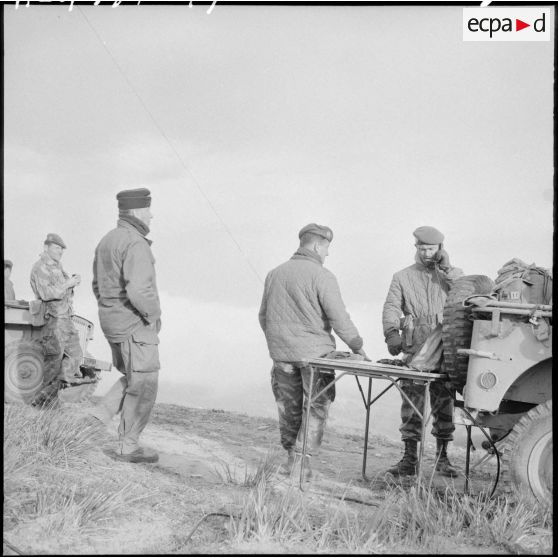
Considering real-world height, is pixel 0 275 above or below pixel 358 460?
above

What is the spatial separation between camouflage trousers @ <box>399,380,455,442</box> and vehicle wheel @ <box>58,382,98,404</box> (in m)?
5.11

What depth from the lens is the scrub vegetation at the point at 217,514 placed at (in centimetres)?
454

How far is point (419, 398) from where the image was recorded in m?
6.75

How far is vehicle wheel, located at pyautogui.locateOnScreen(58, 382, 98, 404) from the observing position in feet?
33.0

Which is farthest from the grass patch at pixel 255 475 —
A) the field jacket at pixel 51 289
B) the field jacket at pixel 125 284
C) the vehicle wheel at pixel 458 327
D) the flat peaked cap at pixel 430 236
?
the field jacket at pixel 51 289

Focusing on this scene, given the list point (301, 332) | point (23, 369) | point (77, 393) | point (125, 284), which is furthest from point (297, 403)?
point (77, 393)

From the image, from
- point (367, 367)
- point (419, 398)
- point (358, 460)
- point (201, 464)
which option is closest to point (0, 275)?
point (367, 367)

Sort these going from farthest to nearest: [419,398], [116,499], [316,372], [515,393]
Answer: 1. [419,398]
2. [316,372]
3. [515,393]
4. [116,499]

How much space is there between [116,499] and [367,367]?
6.55ft

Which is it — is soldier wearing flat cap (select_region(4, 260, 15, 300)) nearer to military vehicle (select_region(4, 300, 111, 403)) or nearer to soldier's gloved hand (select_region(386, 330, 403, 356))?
military vehicle (select_region(4, 300, 111, 403))

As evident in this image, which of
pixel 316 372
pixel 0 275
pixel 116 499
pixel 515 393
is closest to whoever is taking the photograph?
pixel 0 275

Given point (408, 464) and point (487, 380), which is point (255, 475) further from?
point (487, 380)

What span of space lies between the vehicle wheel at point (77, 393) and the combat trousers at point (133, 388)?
12.5ft

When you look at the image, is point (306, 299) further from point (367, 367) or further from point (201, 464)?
point (201, 464)
